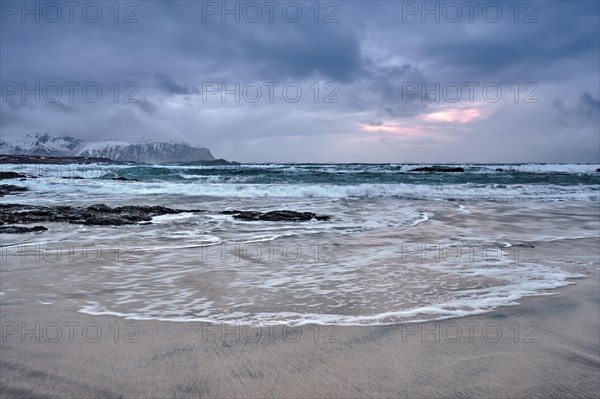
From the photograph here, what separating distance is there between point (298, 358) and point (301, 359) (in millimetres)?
21

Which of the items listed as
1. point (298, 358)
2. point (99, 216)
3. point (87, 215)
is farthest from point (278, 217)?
point (298, 358)

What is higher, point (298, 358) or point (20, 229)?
point (20, 229)

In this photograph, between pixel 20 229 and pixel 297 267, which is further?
pixel 20 229

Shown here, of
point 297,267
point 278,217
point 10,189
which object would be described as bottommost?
point 297,267

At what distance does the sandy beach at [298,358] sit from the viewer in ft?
6.00

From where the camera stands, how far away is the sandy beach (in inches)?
72.1

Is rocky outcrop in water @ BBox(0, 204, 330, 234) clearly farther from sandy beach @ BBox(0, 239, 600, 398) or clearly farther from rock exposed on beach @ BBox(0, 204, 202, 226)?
sandy beach @ BBox(0, 239, 600, 398)

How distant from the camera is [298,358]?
2.13m

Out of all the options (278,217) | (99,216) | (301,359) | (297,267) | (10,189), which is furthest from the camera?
(10,189)

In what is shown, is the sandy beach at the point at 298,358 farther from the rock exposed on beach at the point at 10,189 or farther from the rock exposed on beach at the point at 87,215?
the rock exposed on beach at the point at 10,189

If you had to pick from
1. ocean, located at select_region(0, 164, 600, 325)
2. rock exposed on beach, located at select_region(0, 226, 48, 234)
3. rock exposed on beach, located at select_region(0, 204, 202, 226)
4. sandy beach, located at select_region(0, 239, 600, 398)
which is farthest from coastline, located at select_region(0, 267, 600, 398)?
rock exposed on beach, located at select_region(0, 204, 202, 226)

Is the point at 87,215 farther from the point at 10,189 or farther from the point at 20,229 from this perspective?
the point at 10,189

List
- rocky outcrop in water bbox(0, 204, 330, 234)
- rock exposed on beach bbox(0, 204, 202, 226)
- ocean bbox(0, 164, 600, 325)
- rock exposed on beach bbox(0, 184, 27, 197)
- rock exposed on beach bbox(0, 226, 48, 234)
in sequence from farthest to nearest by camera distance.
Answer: rock exposed on beach bbox(0, 184, 27, 197), rock exposed on beach bbox(0, 204, 202, 226), rocky outcrop in water bbox(0, 204, 330, 234), rock exposed on beach bbox(0, 226, 48, 234), ocean bbox(0, 164, 600, 325)

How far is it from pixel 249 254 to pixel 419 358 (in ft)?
10.2
